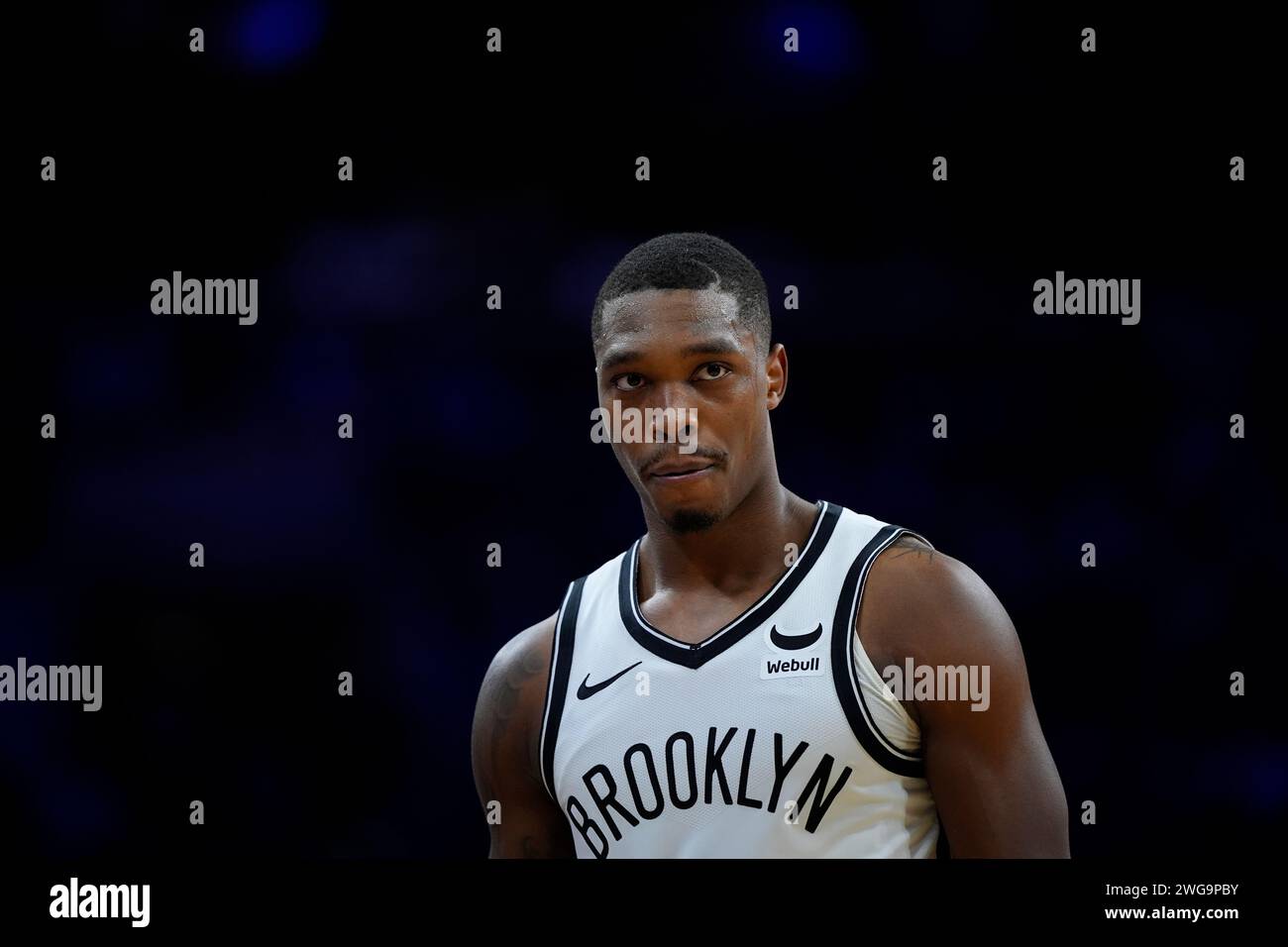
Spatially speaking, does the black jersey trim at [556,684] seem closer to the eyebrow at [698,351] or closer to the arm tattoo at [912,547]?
the eyebrow at [698,351]

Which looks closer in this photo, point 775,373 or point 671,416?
point 671,416

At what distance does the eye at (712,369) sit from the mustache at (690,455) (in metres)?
0.14

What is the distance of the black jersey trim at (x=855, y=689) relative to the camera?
256cm

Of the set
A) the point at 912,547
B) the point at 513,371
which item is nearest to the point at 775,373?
the point at 912,547

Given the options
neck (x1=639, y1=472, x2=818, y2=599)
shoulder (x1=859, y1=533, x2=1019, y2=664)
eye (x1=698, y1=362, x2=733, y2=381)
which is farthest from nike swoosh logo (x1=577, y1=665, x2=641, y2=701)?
eye (x1=698, y1=362, x2=733, y2=381)

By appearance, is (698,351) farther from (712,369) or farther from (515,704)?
Result: (515,704)

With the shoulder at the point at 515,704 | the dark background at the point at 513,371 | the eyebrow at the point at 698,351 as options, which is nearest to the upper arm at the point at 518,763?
the shoulder at the point at 515,704

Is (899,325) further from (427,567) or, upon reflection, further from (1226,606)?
(427,567)

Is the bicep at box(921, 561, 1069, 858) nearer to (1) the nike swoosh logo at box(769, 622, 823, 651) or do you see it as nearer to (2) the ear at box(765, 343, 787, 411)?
(1) the nike swoosh logo at box(769, 622, 823, 651)

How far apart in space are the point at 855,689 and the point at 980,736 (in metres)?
0.24

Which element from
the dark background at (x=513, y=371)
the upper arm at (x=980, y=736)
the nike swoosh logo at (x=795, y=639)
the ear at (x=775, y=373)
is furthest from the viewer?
the dark background at (x=513, y=371)

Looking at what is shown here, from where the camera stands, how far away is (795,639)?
2.69 meters

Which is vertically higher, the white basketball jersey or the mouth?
the mouth

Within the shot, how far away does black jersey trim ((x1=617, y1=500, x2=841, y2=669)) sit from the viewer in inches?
109
